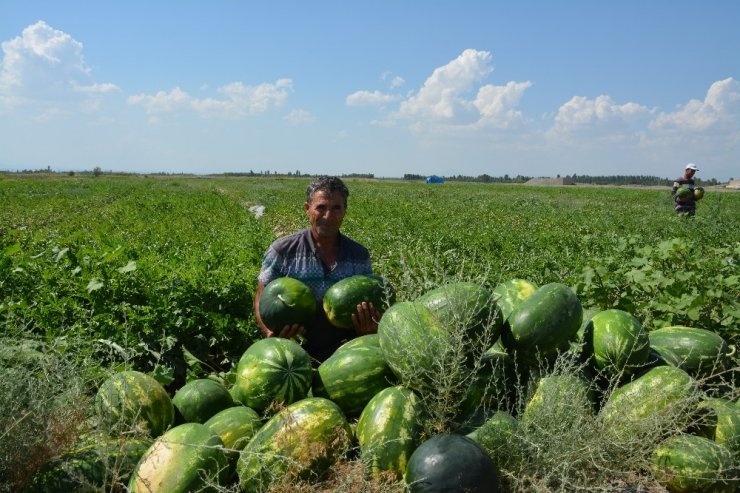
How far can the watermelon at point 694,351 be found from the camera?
3.17m

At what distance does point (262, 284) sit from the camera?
4.45m

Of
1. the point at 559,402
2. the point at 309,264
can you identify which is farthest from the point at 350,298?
the point at 559,402

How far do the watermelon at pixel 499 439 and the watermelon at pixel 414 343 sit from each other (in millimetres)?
295

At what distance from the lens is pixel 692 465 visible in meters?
2.61

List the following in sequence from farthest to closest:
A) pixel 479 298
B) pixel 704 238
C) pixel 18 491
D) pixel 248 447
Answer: pixel 704 238 → pixel 479 298 → pixel 248 447 → pixel 18 491

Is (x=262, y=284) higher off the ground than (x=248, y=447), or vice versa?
(x=262, y=284)

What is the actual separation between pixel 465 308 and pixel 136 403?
1682mm

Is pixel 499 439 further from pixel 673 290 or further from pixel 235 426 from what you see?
pixel 673 290

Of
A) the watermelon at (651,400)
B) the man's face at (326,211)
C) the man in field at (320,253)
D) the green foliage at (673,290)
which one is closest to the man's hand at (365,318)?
the man in field at (320,253)

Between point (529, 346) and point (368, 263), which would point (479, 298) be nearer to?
point (529, 346)

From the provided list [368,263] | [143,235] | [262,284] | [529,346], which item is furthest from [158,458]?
[143,235]

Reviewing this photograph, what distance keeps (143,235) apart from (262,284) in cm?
1113

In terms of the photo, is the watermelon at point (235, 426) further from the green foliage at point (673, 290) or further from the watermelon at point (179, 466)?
the green foliage at point (673, 290)

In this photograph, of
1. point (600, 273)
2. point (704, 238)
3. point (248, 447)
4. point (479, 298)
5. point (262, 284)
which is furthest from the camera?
point (704, 238)
